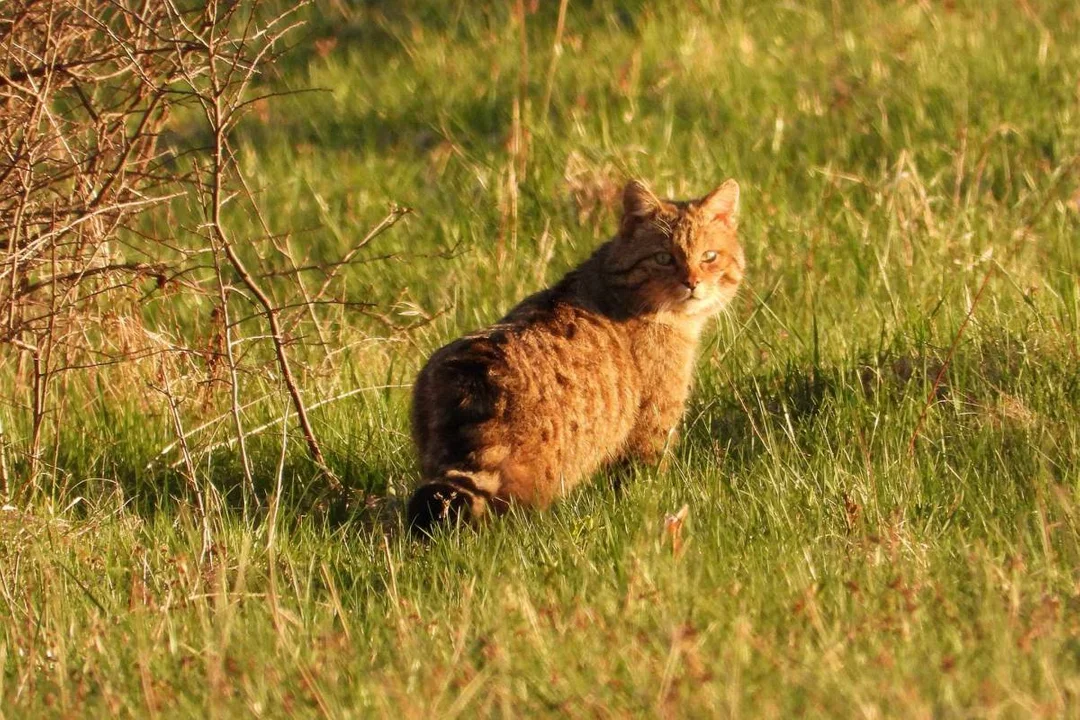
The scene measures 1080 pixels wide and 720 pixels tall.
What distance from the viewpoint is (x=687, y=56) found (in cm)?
870

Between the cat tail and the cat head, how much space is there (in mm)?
1218

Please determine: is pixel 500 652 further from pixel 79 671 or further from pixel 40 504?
pixel 40 504

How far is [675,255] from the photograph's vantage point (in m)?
5.29

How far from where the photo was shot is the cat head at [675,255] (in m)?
5.25

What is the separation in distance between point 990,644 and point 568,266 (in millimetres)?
3925

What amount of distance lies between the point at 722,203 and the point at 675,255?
0.40 meters

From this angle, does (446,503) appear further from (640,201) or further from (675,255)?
(640,201)

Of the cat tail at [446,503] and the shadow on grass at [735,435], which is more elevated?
the cat tail at [446,503]

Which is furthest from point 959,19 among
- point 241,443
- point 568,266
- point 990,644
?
point 990,644

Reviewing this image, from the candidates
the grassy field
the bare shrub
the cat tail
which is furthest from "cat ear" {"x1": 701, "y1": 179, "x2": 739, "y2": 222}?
the cat tail

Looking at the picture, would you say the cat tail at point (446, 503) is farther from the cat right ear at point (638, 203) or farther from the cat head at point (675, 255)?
the cat right ear at point (638, 203)

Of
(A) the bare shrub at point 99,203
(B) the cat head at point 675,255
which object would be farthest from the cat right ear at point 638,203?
(A) the bare shrub at point 99,203

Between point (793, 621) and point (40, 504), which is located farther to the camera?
point (40, 504)

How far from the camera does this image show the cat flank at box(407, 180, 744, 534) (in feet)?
14.4
